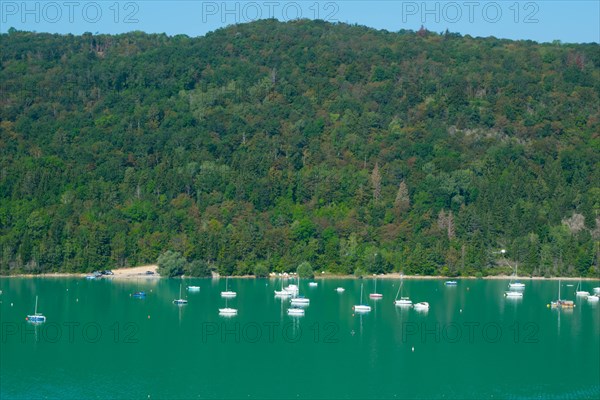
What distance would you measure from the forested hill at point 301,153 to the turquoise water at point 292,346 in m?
11.8

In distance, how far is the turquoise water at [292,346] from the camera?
5200 cm

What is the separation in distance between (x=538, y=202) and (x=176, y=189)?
40.2 meters

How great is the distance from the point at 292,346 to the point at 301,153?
61732 millimetres

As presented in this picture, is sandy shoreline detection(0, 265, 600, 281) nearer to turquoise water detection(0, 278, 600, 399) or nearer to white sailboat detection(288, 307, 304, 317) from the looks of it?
turquoise water detection(0, 278, 600, 399)

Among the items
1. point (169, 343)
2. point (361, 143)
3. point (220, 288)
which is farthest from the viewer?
point (361, 143)

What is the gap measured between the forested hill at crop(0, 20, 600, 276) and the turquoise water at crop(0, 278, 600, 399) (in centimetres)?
1175

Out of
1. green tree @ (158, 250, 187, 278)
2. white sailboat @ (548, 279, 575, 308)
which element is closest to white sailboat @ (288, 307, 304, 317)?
white sailboat @ (548, 279, 575, 308)

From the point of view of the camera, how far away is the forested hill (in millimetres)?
99688

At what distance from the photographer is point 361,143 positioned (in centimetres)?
12088

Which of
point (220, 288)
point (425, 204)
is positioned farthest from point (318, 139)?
point (220, 288)

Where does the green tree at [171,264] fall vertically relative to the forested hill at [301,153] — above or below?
below

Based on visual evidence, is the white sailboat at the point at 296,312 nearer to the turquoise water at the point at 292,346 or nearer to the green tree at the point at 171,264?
the turquoise water at the point at 292,346

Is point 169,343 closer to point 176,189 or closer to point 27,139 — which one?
point 176,189

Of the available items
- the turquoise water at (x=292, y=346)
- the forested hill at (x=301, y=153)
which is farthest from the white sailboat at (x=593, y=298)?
the forested hill at (x=301, y=153)
